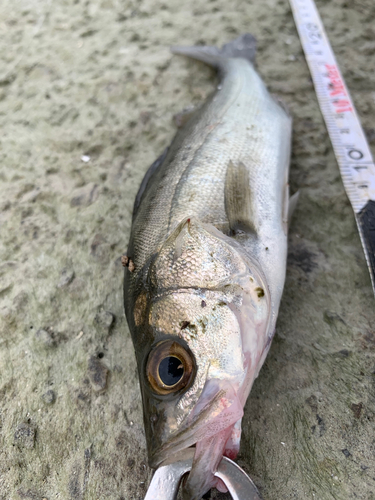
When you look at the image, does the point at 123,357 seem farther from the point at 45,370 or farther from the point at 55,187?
the point at 55,187

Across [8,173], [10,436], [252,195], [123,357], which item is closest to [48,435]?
[10,436]

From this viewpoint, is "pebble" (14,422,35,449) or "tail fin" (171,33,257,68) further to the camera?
"tail fin" (171,33,257,68)

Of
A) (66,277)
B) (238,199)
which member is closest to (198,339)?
(238,199)

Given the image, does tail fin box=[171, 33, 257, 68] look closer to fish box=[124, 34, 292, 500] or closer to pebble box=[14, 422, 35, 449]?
fish box=[124, 34, 292, 500]

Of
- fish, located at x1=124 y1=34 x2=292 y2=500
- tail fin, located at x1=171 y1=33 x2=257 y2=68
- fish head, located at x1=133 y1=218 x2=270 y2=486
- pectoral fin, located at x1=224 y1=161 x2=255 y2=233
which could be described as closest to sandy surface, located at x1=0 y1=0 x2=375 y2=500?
tail fin, located at x1=171 y1=33 x2=257 y2=68

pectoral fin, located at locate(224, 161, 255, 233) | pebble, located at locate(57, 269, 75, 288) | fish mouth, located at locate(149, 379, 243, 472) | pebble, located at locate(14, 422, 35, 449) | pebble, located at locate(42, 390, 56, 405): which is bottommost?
pebble, located at locate(14, 422, 35, 449)

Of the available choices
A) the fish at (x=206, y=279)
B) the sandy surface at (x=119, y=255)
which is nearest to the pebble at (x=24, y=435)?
the sandy surface at (x=119, y=255)

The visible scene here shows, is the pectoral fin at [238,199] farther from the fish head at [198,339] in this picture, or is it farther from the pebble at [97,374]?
the pebble at [97,374]

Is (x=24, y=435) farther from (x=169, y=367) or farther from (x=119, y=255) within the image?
(x=119, y=255)
